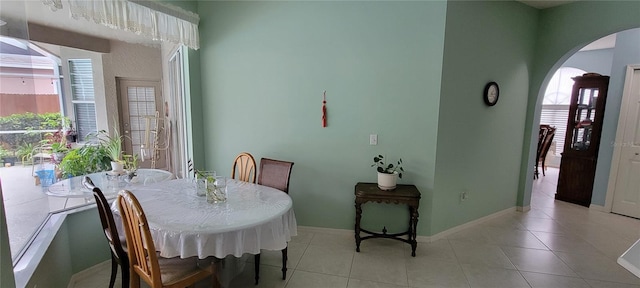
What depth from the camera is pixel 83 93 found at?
12.8ft

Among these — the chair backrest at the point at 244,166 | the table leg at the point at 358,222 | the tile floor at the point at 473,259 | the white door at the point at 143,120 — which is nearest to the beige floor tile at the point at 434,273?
the tile floor at the point at 473,259

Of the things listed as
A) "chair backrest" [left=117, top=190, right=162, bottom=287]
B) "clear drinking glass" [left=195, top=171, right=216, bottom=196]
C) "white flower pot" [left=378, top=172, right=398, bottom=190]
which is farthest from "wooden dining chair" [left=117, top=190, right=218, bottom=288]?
"white flower pot" [left=378, top=172, right=398, bottom=190]

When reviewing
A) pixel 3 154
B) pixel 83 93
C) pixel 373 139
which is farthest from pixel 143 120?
pixel 373 139

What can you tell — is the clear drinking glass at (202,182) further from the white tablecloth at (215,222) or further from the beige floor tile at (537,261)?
the beige floor tile at (537,261)

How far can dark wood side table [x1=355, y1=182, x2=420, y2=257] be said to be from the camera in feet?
8.95

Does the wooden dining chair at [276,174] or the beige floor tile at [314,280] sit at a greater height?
the wooden dining chair at [276,174]

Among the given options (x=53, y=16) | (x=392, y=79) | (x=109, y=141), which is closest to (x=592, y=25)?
(x=392, y=79)

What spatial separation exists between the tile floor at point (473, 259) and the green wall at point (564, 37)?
29.4 inches

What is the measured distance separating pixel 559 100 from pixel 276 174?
729 centimetres

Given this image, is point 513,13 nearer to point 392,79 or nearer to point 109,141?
point 392,79

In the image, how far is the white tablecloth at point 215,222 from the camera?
5.46 ft

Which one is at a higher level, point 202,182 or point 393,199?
point 202,182

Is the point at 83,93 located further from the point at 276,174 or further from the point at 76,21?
the point at 276,174

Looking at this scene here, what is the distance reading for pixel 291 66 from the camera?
3.05 meters
